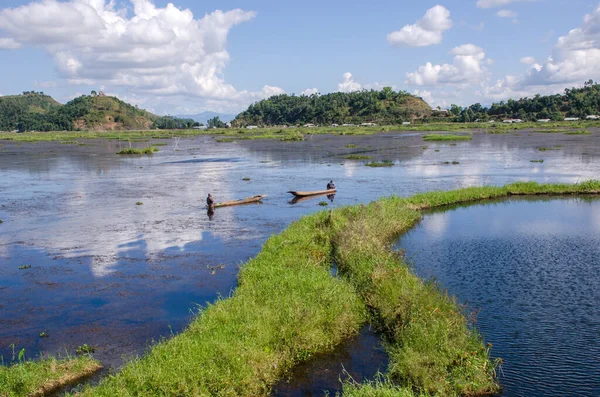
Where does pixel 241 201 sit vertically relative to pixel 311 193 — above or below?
below

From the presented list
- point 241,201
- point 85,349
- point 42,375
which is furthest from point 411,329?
point 241,201

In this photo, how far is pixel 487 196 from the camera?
4403 centimetres

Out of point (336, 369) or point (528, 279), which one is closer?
point (336, 369)

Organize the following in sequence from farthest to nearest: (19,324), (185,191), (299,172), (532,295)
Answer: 1. (299,172)
2. (185,191)
3. (532,295)
4. (19,324)

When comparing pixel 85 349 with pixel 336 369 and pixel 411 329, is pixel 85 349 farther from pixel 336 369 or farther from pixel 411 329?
pixel 411 329

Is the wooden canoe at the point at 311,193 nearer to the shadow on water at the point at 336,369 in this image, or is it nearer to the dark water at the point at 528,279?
the dark water at the point at 528,279

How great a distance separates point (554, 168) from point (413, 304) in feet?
167

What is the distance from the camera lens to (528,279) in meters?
23.9

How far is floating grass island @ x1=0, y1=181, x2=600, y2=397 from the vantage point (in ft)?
46.5

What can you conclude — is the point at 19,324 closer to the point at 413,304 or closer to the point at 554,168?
the point at 413,304

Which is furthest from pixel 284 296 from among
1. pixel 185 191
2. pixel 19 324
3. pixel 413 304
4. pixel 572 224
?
pixel 185 191

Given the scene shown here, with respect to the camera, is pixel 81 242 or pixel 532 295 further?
pixel 81 242

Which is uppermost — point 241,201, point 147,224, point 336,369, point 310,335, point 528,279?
point 241,201

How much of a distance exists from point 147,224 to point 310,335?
75.2ft
